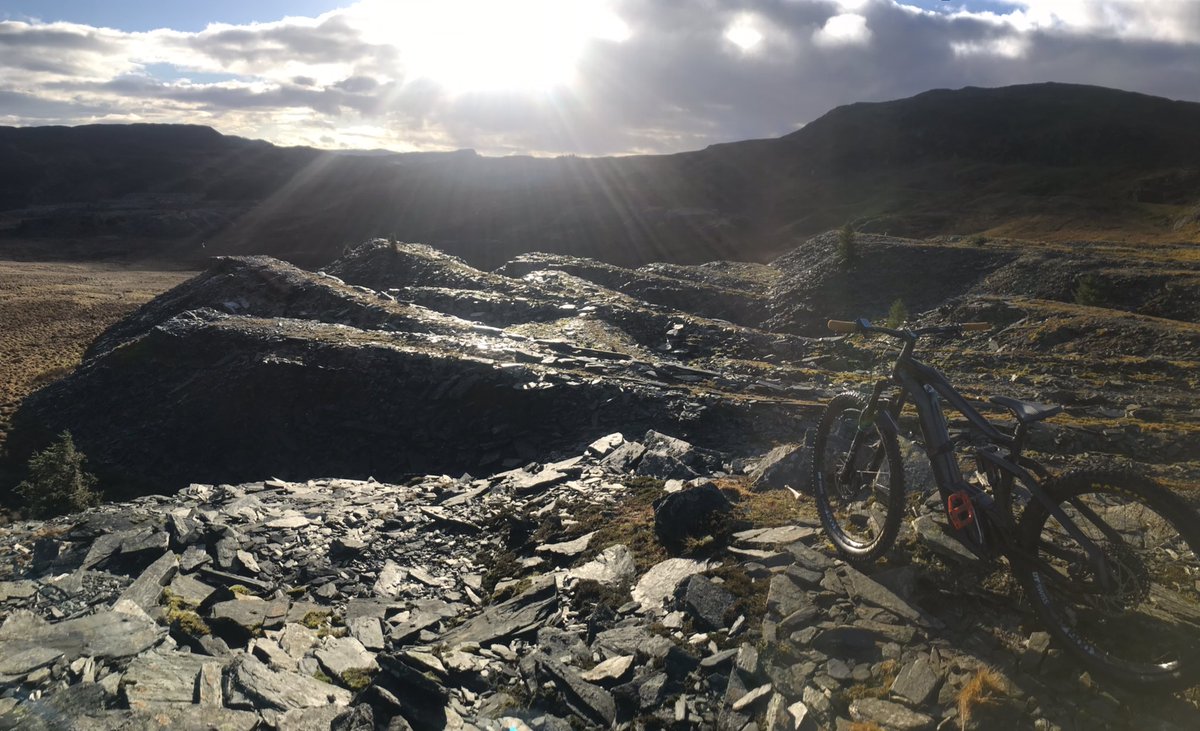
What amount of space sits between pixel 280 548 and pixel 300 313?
86.2 ft

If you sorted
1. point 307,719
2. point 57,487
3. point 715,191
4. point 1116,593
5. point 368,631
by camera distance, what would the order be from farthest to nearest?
1. point 715,191
2. point 57,487
3. point 368,631
4. point 307,719
5. point 1116,593

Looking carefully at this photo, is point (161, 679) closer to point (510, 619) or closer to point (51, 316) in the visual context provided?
point (510, 619)

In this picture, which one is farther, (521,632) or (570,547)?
(570,547)

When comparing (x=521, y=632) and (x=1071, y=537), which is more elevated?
(x=1071, y=537)

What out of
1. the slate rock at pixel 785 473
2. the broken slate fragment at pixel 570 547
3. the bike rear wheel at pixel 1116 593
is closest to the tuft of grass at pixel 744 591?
the bike rear wheel at pixel 1116 593

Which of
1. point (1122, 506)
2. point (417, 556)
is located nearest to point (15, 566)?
point (417, 556)

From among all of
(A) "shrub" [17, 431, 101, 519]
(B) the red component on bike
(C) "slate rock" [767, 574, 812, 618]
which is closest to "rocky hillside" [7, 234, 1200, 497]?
(A) "shrub" [17, 431, 101, 519]

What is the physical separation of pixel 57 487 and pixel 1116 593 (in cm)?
2207

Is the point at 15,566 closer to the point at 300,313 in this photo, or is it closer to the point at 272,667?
the point at 272,667

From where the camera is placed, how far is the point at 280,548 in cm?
1106

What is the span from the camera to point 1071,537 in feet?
17.1

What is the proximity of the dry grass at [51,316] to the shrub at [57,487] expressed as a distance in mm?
8533

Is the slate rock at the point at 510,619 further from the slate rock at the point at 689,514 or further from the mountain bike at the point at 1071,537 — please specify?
the mountain bike at the point at 1071,537

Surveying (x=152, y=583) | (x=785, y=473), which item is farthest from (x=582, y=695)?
(x=152, y=583)
